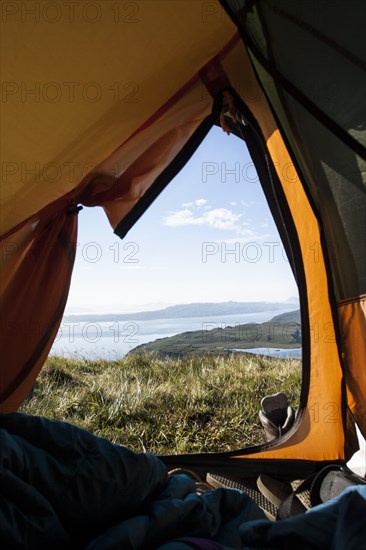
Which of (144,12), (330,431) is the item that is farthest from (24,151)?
(330,431)

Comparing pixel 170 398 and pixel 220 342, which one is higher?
pixel 220 342

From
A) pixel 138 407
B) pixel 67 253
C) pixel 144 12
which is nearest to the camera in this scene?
pixel 144 12

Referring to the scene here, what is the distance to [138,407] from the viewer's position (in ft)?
8.96

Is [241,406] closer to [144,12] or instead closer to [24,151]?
[24,151]

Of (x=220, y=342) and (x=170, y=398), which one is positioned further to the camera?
(x=220, y=342)

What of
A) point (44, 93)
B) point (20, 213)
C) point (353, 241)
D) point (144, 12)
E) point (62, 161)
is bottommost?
point (353, 241)

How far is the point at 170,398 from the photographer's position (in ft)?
9.36

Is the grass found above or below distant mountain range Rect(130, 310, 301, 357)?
below

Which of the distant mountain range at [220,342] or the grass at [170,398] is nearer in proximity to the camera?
the grass at [170,398]

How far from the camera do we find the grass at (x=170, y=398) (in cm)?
237

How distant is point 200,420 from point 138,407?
0.42 metres

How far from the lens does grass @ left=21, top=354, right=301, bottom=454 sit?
2.37 meters

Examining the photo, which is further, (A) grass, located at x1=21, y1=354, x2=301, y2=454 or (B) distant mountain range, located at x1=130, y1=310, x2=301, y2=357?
(B) distant mountain range, located at x1=130, y1=310, x2=301, y2=357

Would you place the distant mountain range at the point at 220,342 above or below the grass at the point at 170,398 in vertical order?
above
